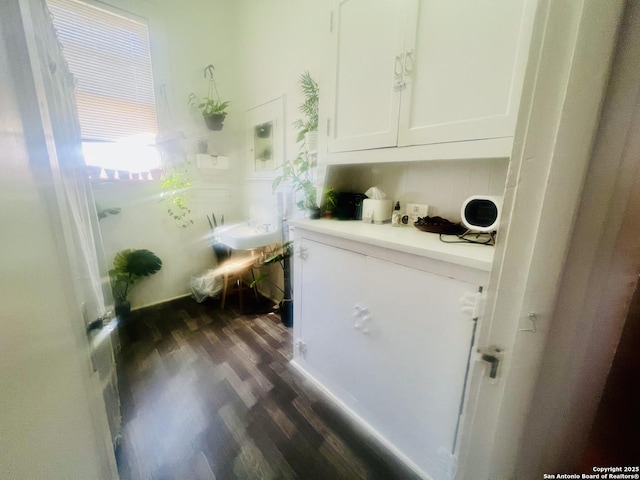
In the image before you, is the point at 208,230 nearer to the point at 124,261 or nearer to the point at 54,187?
the point at 124,261

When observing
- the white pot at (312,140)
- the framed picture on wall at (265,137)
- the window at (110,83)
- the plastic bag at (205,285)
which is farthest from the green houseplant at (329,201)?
the window at (110,83)

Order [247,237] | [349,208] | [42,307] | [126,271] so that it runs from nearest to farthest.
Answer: [42,307]
[349,208]
[247,237]
[126,271]

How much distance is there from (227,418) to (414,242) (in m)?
1.37

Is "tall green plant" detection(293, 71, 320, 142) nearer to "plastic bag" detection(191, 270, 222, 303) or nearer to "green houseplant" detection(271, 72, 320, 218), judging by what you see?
"green houseplant" detection(271, 72, 320, 218)

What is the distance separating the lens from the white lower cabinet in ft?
2.80

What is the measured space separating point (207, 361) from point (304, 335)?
30.9 inches

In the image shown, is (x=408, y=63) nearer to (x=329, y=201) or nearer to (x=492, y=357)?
(x=329, y=201)

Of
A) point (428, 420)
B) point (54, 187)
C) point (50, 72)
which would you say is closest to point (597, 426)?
point (428, 420)

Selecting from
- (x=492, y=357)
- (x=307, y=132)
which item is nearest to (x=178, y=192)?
(x=307, y=132)

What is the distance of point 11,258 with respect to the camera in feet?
1.20

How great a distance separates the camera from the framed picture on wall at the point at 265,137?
2150 millimetres

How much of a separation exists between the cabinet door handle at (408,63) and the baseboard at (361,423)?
5.70 ft

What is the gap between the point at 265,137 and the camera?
233 cm

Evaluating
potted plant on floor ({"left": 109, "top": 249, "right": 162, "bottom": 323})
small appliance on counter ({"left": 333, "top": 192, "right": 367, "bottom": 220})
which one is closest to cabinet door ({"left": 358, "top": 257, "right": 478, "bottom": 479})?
small appliance on counter ({"left": 333, "top": 192, "right": 367, "bottom": 220})
